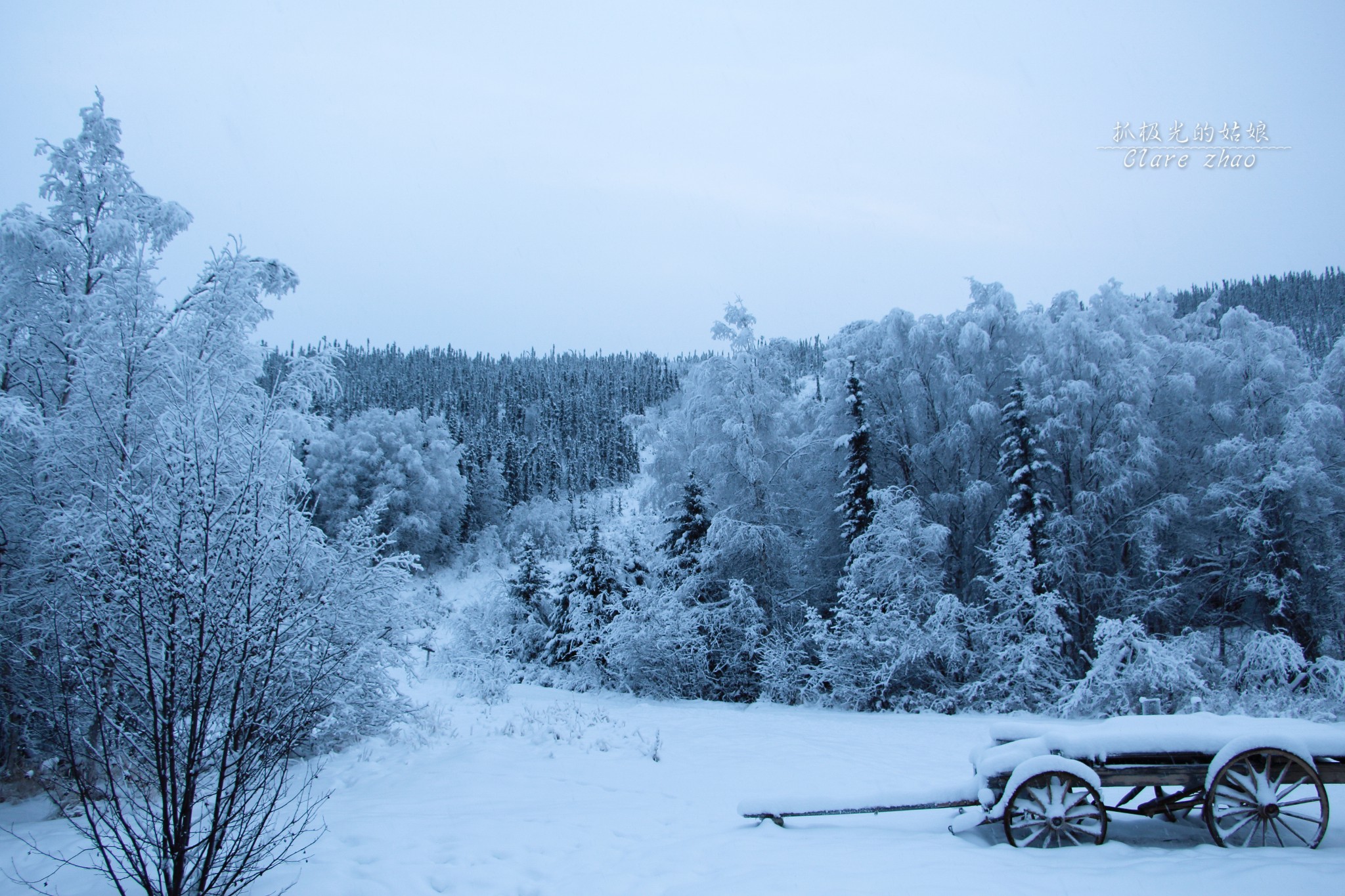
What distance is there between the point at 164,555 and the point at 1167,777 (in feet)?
24.5

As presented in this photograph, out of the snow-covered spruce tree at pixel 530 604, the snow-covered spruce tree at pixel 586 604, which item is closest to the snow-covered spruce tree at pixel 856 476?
the snow-covered spruce tree at pixel 586 604

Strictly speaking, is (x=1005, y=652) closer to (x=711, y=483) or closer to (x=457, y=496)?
(x=711, y=483)

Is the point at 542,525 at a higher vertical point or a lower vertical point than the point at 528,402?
lower

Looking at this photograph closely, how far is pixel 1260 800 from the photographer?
5.17 metres

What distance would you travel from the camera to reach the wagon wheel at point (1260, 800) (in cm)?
512

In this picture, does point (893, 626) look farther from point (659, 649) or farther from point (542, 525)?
point (542, 525)

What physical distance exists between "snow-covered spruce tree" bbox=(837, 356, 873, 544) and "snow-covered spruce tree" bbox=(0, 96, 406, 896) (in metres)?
12.4

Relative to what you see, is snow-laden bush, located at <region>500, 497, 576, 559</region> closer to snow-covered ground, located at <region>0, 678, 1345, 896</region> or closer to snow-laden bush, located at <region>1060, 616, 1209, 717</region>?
snow-laden bush, located at <region>1060, 616, 1209, 717</region>

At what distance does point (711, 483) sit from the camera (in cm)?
2033

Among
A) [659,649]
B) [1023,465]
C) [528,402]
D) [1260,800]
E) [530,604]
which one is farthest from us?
[528,402]

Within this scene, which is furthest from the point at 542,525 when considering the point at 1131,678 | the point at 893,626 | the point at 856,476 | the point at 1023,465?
the point at 1131,678

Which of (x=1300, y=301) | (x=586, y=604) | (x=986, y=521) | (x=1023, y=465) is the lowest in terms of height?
(x=586, y=604)

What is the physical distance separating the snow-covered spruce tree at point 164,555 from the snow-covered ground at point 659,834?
62 cm

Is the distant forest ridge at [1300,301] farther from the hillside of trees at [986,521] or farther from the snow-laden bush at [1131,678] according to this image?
the snow-laden bush at [1131,678]
